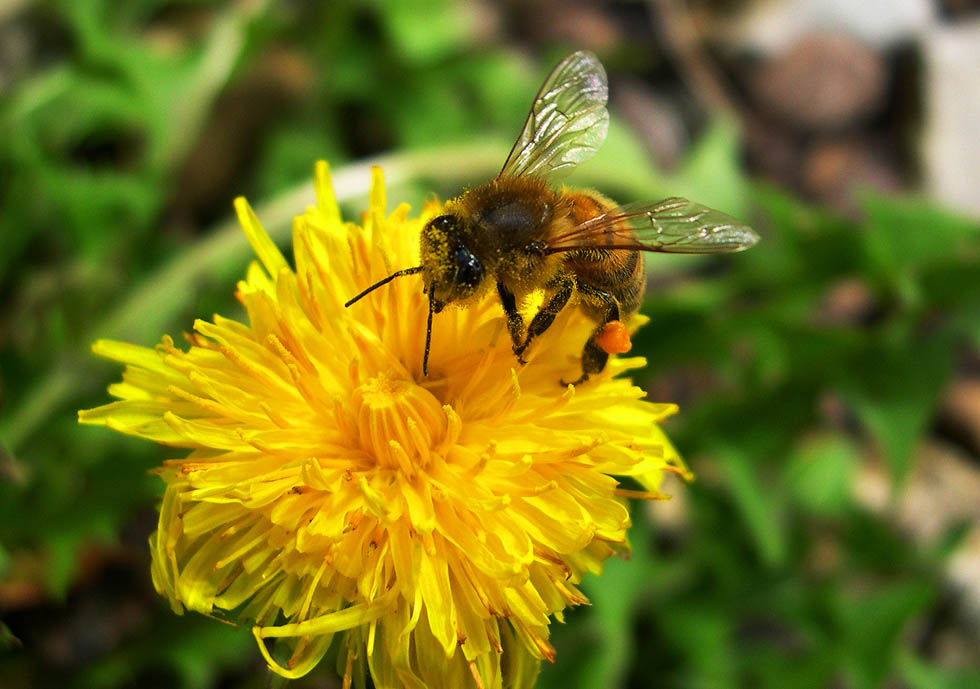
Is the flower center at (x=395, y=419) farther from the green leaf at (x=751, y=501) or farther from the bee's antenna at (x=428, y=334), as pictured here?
the green leaf at (x=751, y=501)

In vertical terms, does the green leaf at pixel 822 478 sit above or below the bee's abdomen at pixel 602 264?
below

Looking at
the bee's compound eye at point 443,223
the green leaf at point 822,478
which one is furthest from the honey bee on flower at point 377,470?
the green leaf at point 822,478

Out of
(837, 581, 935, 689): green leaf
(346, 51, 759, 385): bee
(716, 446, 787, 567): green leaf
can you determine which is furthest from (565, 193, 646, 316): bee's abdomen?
(837, 581, 935, 689): green leaf

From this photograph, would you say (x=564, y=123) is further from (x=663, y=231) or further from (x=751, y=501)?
(x=751, y=501)

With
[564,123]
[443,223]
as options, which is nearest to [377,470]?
[443,223]

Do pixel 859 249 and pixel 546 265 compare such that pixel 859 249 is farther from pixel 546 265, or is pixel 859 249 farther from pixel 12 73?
pixel 12 73
